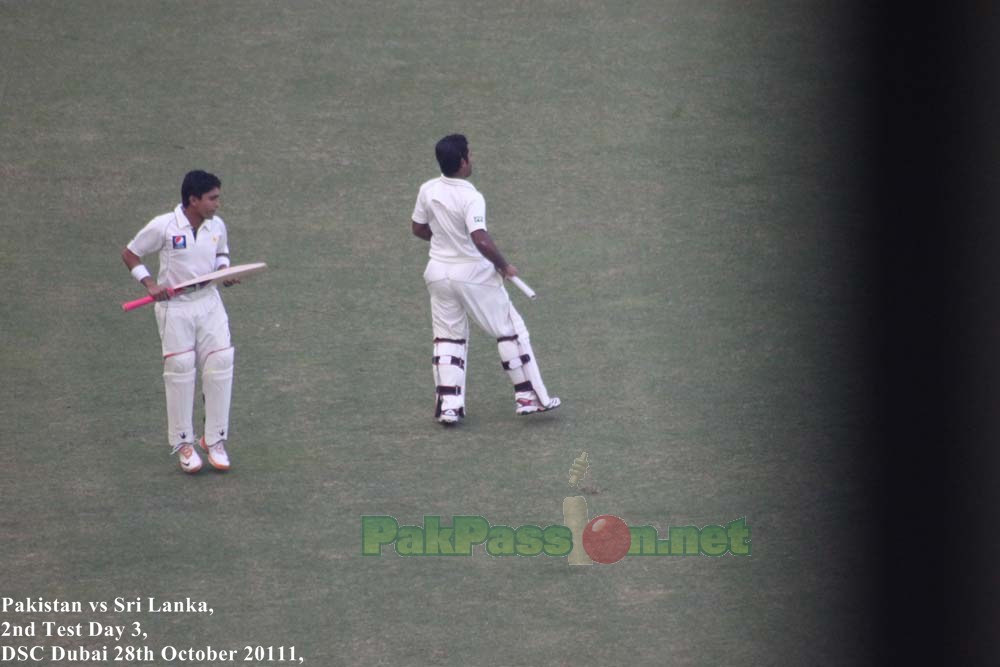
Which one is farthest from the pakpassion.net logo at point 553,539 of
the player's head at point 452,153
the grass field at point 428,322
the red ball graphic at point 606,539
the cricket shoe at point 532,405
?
the player's head at point 452,153

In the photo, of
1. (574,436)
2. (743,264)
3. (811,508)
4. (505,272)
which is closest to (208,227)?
(505,272)

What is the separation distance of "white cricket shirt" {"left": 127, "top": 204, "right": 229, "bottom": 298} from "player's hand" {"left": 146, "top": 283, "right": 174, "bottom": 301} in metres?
0.12

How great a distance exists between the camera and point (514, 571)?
8477mm

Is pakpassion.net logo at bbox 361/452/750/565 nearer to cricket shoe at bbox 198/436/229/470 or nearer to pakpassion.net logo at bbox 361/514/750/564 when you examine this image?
pakpassion.net logo at bbox 361/514/750/564

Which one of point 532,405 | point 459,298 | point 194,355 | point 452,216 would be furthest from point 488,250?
point 194,355

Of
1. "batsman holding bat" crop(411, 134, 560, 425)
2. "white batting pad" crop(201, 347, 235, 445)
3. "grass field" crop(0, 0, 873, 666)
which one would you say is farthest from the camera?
"batsman holding bat" crop(411, 134, 560, 425)

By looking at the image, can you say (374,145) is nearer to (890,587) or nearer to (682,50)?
(682,50)

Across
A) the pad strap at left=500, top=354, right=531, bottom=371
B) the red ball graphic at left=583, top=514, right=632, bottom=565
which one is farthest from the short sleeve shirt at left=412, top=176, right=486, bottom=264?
the red ball graphic at left=583, top=514, right=632, bottom=565

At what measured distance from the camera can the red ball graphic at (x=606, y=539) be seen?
864 centimetres

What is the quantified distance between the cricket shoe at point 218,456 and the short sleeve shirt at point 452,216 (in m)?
1.91

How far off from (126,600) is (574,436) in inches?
129

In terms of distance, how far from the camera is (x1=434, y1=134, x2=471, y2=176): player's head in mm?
10047

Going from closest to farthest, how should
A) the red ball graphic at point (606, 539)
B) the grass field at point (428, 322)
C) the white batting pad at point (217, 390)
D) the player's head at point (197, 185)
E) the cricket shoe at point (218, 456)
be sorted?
the grass field at point (428, 322) < the red ball graphic at point (606, 539) < the player's head at point (197, 185) < the white batting pad at point (217, 390) < the cricket shoe at point (218, 456)

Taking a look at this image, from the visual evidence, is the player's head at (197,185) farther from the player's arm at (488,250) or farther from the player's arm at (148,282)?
the player's arm at (488,250)
